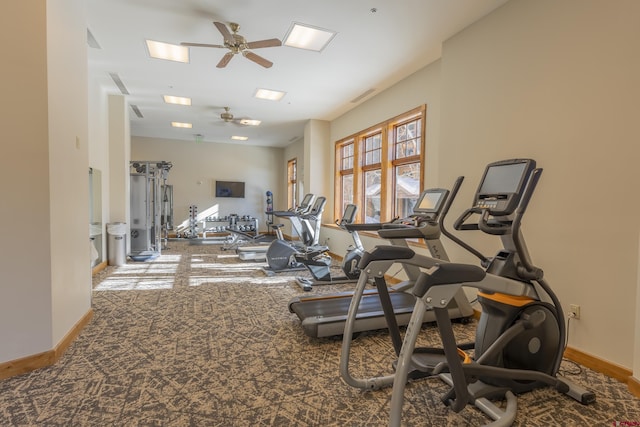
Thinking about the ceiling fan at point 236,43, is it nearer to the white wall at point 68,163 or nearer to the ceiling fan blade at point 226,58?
the ceiling fan blade at point 226,58

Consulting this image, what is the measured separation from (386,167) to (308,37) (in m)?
2.58

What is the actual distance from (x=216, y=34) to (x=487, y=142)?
350cm

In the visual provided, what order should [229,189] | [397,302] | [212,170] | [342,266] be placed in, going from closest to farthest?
[397,302], [342,266], [212,170], [229,189]

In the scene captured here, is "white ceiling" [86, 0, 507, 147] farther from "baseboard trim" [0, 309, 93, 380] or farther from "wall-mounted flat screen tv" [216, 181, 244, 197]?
"wall-mounted flat screen tv" [216, 181, 244, 197]

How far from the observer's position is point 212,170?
36.8 ft

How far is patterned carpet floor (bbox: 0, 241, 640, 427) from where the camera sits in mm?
1885

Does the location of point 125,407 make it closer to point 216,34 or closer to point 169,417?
point 169,417

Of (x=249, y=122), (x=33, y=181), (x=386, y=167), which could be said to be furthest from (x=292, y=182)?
(x=33, y=181)

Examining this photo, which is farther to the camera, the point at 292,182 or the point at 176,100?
the point at 292,182

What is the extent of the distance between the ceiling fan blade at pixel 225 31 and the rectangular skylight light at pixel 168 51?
1.02 meters

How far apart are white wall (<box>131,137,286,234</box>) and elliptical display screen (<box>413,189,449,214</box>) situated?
8934mm

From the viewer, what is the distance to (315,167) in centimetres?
784

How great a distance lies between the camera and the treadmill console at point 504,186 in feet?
6.73

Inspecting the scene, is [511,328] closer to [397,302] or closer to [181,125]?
[397,302]
